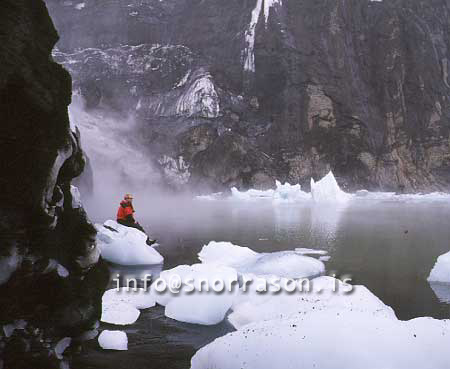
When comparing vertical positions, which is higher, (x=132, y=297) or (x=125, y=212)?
(x=125, y=212)

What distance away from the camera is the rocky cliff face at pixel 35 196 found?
14.9 ft

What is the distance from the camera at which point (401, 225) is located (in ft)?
70.3

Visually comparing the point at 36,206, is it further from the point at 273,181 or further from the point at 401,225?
the point at 273,181

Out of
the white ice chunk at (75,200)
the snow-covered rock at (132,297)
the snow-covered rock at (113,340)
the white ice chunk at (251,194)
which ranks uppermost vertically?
the white ice chunk at (75,200)

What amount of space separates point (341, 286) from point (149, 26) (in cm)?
5613

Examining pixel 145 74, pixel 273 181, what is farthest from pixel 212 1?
pixel 273 181

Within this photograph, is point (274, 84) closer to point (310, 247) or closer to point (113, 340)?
point (310, 247)

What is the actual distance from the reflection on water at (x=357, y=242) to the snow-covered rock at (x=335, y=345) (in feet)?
10.2

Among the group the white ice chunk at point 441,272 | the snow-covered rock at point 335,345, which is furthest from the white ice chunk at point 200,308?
the white ice chunk at point 441,272

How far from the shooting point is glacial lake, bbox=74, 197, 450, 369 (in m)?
6.38

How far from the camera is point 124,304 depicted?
26.5ft

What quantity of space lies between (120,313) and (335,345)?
405 cm

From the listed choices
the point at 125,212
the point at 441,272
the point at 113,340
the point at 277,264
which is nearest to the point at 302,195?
the point at 125,212

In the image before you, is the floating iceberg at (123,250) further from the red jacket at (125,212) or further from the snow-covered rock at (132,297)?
Answer: the snow-covered rock at (132,297)
